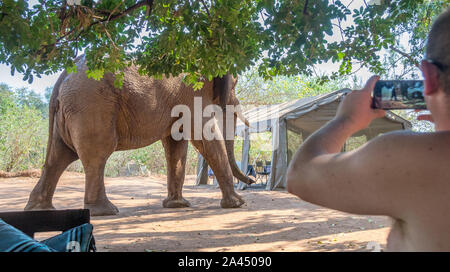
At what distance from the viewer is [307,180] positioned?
0.91 metres

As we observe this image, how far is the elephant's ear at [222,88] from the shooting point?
7.59 metres

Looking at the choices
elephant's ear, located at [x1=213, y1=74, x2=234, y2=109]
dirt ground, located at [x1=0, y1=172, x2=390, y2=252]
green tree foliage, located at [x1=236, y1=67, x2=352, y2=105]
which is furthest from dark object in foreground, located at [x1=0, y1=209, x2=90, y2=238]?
green tree foliage, located at [x1=236, y1=67, x2=352, y2=105]

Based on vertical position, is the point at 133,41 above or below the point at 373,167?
above

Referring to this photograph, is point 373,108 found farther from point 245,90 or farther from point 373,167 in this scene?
point 245,90

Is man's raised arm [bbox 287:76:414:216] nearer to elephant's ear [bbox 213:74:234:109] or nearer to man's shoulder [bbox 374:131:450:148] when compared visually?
man's shoulder [bbox 374:131:450:148]

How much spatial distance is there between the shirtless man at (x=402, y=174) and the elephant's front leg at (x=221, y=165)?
6211mm

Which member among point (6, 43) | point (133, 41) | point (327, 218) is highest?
point (133, 41)

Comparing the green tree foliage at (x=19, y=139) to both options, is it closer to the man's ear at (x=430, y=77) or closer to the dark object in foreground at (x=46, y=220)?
the dark object in foreground at (x=46, y=220)

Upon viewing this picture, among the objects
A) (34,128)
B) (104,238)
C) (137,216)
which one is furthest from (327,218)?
(34,128)

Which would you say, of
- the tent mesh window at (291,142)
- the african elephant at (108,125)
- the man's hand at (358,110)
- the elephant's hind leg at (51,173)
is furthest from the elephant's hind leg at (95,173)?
the tent mesh window at (291,142)

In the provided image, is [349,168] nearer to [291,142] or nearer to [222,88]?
[222,88]

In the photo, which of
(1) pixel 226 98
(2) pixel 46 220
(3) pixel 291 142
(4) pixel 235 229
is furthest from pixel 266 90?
(2) pixel 46 220

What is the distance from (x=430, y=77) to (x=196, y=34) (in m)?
2.72

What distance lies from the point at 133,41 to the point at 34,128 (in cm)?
1555
